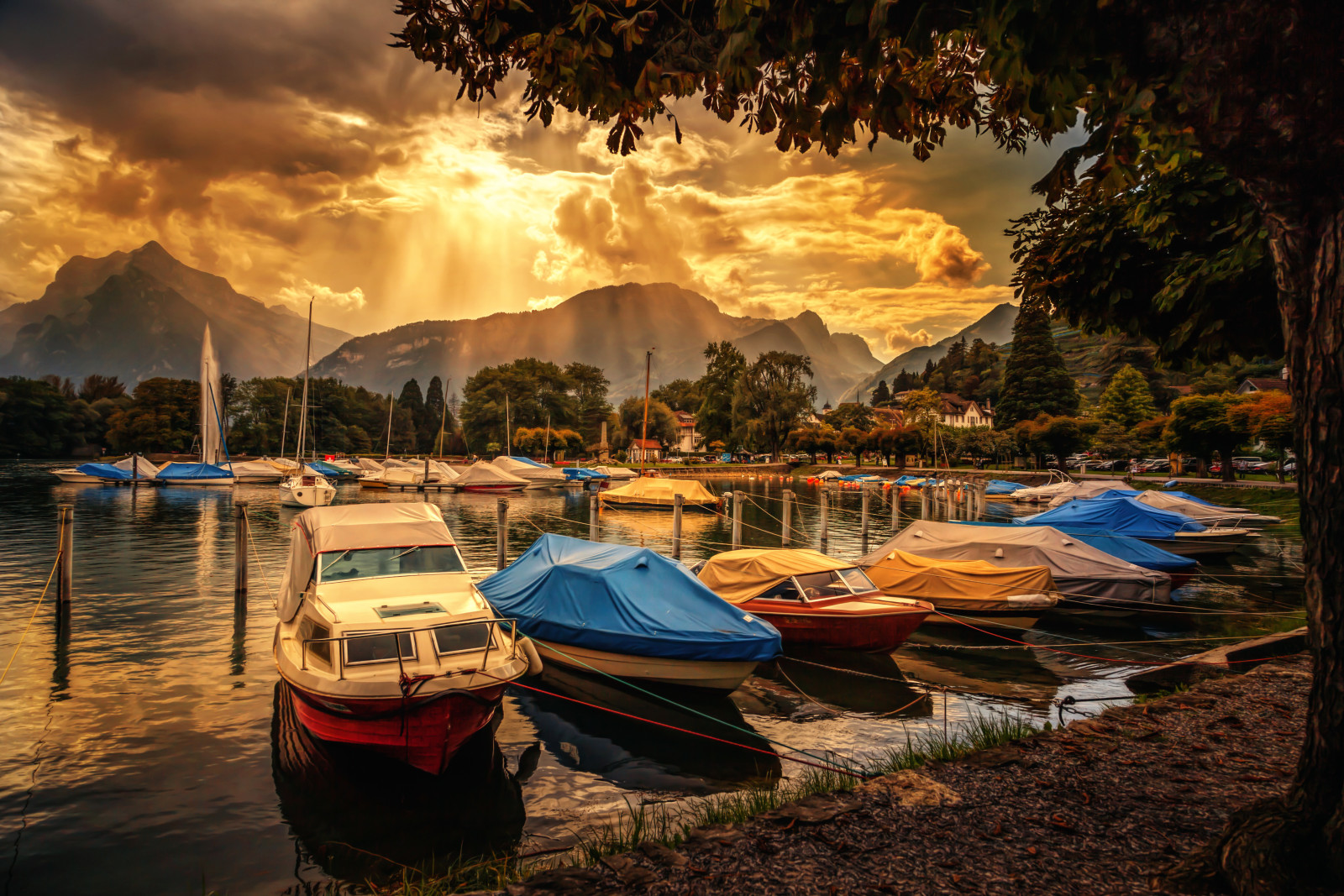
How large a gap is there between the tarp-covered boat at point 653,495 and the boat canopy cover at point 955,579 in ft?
100

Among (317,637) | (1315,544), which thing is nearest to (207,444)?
(317,637)

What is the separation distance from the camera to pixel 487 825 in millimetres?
7547

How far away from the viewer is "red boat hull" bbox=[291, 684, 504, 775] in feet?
25.5

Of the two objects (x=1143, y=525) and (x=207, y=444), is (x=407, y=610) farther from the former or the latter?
(x=207, y=444)

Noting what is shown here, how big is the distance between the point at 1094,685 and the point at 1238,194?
357 inches

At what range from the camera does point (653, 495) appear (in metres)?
50.4

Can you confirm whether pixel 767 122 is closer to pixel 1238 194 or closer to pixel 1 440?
pixel 1238 194

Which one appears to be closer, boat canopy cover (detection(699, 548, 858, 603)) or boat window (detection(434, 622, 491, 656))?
boat window (detection(434, 622, 491, 656))

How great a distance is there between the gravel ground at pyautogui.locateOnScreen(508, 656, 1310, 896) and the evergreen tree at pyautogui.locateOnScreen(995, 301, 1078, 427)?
9363cm

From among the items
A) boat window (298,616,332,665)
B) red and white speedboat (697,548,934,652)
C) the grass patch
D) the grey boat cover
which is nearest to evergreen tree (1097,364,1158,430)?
the grey boat cover

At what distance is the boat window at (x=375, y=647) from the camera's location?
326 inches

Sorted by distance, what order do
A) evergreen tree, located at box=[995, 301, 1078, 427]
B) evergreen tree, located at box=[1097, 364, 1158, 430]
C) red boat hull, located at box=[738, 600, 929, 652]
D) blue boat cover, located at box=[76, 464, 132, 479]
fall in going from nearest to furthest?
red boat hull, located at box=[738, 600, 929, 652], blue boat cover, located at box=[76, 464, 132, 479], evergreen tree, located at box=[1097, 364, 1158, 430], evergreen tree, located at box=[995, 301, 1078, 427]

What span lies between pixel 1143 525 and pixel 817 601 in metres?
19.2

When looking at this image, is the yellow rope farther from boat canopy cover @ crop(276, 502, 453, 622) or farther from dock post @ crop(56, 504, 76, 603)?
boat canopy cover @ crop(276, 502, 453, 622)
